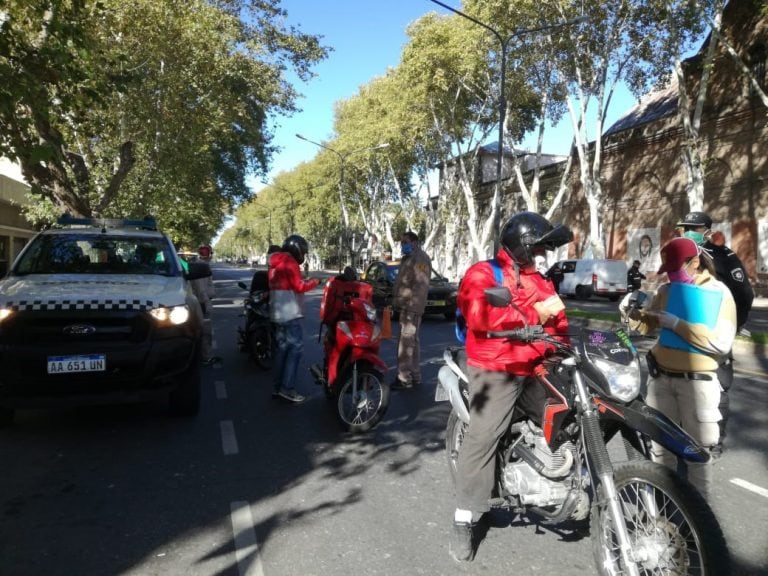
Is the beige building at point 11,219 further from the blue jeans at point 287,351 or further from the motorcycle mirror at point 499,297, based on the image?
the motorcycle mirror at point 499,297

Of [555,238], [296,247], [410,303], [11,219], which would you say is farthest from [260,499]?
[11,219]

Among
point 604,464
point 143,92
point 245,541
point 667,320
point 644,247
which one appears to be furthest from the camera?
point 644,247

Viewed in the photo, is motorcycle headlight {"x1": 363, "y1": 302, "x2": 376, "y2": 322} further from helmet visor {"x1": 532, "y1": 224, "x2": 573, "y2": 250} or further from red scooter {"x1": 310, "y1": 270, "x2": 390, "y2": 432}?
helmet visor {"x1": 532, "y1": 224, "x2": 573, "y2": 250}

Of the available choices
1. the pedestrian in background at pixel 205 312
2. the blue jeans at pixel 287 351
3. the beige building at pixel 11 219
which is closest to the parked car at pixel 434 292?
the pedestrian in background at pixel 205 312

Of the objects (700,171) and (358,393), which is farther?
(700,171)

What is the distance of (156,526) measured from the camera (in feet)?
11.9

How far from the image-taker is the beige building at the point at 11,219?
24.3m

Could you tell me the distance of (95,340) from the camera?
5043 millimetres

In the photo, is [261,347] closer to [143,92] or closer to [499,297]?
[499,297]

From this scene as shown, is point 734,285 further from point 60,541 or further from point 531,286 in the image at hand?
point 60,541

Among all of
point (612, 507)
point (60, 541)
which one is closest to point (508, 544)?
point (612, 507)

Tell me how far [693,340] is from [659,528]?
133cm

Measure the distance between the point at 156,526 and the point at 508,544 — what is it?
2.03 metres

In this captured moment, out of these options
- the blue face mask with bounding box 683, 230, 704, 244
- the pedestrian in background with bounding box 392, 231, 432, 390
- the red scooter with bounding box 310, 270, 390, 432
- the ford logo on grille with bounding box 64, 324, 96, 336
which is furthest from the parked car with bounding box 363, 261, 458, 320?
the blue face mask with bounding box 683, 230, 704, 244
